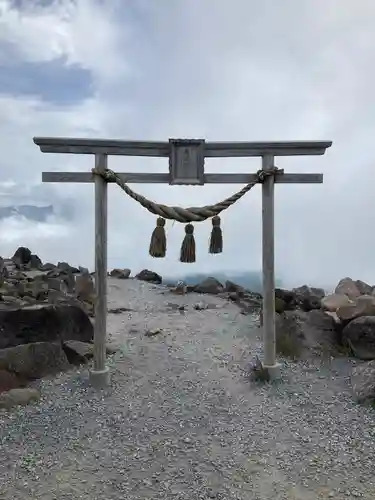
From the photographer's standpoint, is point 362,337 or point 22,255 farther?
point 22,255

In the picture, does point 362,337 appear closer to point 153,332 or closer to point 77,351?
point 153,332

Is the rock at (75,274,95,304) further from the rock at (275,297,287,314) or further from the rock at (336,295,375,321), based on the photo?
the rock at (336,295,375,321)

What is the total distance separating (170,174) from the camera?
5.14m

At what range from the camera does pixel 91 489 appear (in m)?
3.42

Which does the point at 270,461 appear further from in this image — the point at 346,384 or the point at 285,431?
the point at 346,384

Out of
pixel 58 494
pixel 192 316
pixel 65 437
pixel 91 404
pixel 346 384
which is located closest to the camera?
pixel 58 494

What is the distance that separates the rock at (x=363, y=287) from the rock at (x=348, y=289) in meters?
0.13

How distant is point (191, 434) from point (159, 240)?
1.96 meters

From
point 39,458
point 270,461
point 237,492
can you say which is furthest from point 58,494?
point 270,461

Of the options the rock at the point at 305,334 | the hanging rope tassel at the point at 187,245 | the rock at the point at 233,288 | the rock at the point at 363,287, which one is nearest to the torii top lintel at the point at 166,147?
the hanging rope tassel at the point at 187,245

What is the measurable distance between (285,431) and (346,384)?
1.23 metres

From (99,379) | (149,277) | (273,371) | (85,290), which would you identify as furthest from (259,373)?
(149,277)

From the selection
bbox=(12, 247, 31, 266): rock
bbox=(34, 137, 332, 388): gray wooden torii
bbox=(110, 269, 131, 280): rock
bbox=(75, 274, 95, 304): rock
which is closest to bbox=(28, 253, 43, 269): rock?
bbox=(12, 247, 31, 266): rock

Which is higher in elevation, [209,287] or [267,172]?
[267,172]
